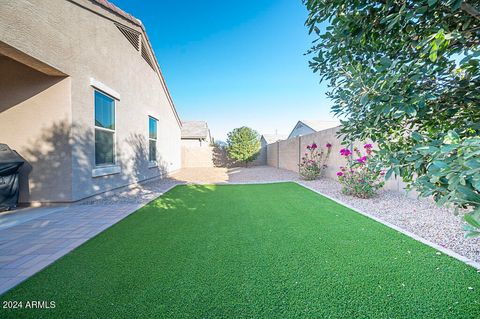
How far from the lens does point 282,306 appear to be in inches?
70.6

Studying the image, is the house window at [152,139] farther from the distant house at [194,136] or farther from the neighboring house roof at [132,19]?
the distant house at [194,136]

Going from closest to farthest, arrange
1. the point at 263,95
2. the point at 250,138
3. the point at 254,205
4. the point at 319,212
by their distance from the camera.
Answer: the point at 319,212 < the point at 254,205 < the point at 263,95 < the point at 250,138

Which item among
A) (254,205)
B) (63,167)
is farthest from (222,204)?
(63,167)

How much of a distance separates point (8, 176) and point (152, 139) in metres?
5.42

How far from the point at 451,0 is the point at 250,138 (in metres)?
16.8

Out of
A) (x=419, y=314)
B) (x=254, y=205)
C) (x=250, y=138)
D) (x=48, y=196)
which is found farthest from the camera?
(x=250, y=138)

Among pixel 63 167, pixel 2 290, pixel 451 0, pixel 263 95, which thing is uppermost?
pixel 263 95

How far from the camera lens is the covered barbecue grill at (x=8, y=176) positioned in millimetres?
4246

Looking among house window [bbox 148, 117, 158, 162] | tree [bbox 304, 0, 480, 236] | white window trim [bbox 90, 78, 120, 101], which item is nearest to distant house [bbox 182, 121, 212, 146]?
house window [bbox 148, 117, 158, 162]

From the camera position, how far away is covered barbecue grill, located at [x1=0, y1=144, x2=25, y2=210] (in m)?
4.25

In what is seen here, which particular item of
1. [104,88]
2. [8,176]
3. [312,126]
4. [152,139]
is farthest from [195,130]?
[8,176]

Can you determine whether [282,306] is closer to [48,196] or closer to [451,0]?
[451,0]

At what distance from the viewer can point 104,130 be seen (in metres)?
5.95

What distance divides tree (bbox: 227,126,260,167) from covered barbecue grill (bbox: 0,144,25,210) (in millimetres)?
13749
